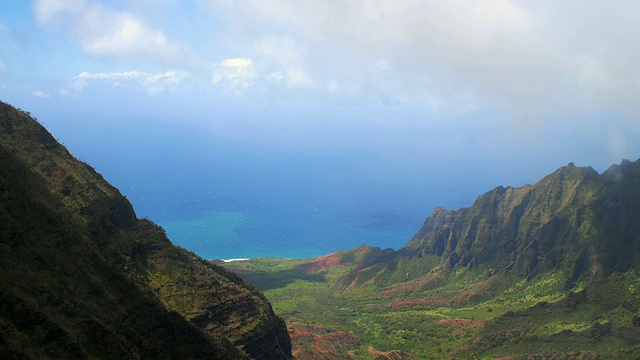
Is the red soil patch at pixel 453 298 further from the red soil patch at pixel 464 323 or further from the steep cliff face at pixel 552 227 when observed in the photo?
the red soil patch at pixel 464 323

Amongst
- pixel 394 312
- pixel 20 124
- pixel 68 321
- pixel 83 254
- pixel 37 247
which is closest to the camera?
pixel 68 321

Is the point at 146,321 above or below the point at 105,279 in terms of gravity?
below

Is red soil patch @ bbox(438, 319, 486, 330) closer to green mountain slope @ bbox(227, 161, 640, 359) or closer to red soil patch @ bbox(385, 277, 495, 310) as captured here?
green mountain slope @ bbox(227, 161, 640, 359)

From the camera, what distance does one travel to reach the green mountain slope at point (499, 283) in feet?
263

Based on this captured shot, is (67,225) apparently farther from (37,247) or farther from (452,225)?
(452,225)

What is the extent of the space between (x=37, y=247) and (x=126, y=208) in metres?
21.8

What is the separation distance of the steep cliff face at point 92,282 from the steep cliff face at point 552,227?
7626 centimetres

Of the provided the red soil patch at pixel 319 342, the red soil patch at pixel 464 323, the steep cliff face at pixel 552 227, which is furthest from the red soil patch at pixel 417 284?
the red soil patch at pixel 319 342

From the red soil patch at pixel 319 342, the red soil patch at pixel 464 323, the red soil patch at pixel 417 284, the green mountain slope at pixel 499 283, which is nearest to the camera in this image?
the red soil patch at pixel 319 342

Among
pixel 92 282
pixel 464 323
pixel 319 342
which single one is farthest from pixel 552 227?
pixel 92 282

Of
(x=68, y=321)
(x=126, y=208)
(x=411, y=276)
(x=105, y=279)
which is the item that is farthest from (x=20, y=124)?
(x=411, y=276)

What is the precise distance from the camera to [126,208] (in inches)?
2051

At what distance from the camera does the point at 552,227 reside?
11256 cm

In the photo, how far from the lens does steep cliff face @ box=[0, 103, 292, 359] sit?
25.2m
